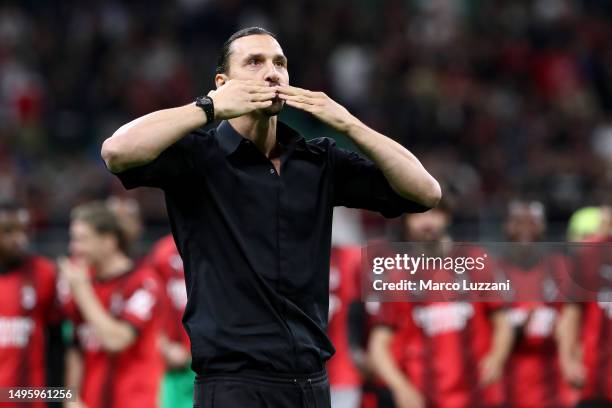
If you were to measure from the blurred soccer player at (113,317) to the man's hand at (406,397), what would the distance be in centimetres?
143

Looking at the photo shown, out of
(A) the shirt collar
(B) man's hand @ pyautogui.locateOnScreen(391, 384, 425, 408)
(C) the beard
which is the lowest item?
(B) man's hand @ pyautogui.locateOnScreen(391, 384, 425, 408)

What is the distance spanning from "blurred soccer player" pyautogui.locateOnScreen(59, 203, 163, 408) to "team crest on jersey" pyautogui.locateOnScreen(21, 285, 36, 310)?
30cm

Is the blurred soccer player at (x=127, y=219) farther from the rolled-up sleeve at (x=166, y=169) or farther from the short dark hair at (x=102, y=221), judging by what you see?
the rolled-up sleeve at (x=166, y=169)

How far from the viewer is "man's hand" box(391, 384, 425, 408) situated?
6.23 m

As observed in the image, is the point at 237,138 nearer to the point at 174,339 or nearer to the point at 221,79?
the point at 221,79

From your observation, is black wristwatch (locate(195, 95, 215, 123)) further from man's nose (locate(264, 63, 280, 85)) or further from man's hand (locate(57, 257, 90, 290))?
man's hand (locate(57, 257, 90, 290))

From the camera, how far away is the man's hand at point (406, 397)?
6234mm

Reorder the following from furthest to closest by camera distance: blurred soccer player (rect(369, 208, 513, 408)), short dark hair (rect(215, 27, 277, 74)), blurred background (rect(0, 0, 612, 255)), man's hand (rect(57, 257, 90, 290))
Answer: blurred background (rect(0, 0, 612, 255)) < man's hand (rect(57, 257, 90, 290)) < blurred soccer player (rect(369, 208, 513, 408)) < short dark hair (rect(215, 27, 277, 74))

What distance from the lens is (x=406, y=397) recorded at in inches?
246

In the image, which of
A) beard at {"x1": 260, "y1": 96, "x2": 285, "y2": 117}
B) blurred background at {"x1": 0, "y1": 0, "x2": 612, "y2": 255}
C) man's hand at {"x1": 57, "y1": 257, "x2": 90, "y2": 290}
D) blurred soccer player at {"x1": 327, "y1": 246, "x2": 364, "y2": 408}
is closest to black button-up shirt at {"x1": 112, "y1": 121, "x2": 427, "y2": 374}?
beard at {"x1": 260, "y1": 96, "x2": 285, "y2": 117}

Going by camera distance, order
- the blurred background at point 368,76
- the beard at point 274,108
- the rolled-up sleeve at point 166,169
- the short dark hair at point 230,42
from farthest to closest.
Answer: the blurred background at point 368,76, the short dark hair at point 230,42, the beard at point 274,108, the rolled-up sleeve at point 166,169

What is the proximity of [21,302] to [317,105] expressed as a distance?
Result: 3166 millimetres

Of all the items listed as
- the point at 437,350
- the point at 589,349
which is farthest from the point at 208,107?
the point at 589,349

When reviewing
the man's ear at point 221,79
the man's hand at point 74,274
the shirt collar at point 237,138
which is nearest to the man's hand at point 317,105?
the shirt collar at point 237,138
